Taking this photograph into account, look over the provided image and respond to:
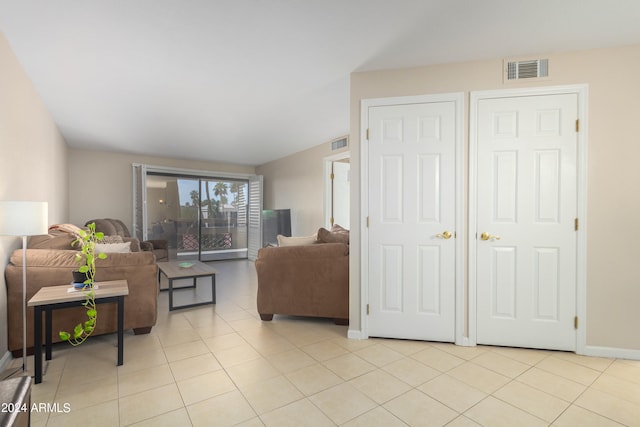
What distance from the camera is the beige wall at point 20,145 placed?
7.52 feet

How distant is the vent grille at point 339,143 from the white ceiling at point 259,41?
48.4 inches

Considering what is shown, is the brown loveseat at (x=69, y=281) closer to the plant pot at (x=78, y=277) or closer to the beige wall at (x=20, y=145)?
the beige wall at (x=20, y=145)

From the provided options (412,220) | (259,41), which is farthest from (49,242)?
(412,220)

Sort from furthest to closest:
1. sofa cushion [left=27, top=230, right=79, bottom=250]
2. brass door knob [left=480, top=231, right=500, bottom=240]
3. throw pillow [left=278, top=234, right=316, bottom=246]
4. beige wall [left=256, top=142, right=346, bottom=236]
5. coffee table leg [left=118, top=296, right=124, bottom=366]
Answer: beige wall [left=256, top=142, right=346, bottom=236] → throw pillow [left=278, top=234, right=316, bottom=246] → sofa cushion [left=27, top=230, right=79, bottom=250] → brass door knob [left=480, top=231, right=500, bottom=240] → coffee table leg [left=118, top=296, right=124, bottom=366]

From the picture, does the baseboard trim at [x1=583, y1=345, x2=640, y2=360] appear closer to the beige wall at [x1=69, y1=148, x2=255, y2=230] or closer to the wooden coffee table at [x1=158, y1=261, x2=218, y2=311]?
the wooden coffee table at [x1=158, y1=261, x2=218, y2=311]

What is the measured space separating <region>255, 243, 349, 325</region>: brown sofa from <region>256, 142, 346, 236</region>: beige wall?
242 cm

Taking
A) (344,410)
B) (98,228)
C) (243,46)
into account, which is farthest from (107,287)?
(98,228)

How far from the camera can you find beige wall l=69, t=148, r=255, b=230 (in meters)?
5.94

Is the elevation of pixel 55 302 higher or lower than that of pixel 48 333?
higher

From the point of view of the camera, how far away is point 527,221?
8.49 ft

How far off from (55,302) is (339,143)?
414 cm

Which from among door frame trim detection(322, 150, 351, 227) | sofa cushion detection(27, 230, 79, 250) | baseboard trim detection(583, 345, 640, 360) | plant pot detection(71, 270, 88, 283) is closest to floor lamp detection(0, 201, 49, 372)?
plant pot detection(71, 270, 88, 283)

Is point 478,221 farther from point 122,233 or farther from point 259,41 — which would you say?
point 122,233

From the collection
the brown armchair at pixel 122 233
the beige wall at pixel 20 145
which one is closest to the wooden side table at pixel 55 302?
the beige wall at pixel 20 145
